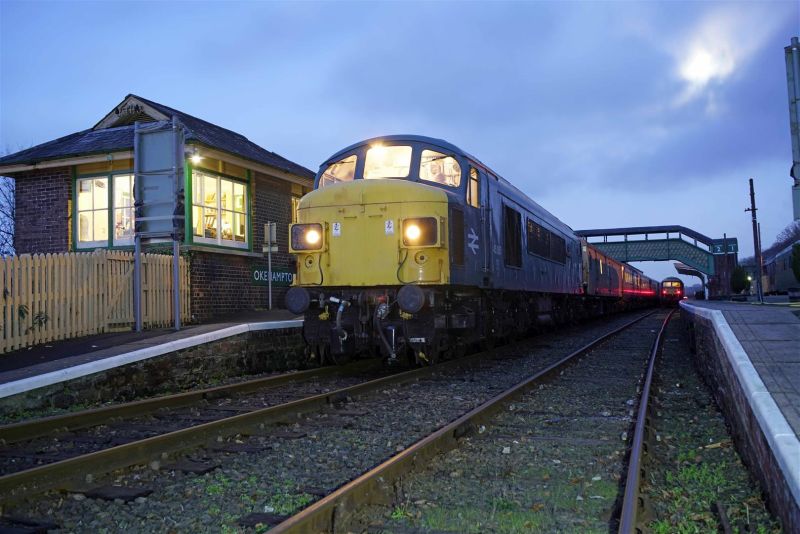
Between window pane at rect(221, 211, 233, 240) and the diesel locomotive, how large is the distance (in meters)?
5.57

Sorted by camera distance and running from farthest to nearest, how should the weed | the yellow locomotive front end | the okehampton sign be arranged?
1. the okehampton sign
2. the yellow locomotive front end
3. the weed

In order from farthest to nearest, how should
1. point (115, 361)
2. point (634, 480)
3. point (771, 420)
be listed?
point (115, 361) → point (634, 480) → point (771, 420)

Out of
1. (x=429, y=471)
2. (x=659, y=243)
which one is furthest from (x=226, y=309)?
(x=659, y=243)

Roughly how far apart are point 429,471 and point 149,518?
1.88 m

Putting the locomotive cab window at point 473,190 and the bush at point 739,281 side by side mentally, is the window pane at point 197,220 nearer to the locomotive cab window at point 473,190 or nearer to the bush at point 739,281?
the locomotive cab window at point 473,190

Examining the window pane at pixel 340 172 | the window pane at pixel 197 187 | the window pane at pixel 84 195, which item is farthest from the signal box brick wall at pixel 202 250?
the window pane at pixel 340 172

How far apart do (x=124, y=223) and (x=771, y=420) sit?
14.5 meters

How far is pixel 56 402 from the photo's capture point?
7.05 meters

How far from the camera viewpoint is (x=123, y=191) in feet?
49.3

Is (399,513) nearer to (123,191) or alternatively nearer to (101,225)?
(123,191)

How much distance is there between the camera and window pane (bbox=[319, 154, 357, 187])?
9930mm

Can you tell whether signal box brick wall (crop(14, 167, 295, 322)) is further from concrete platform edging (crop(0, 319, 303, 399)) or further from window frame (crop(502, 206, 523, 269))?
window frame (crop(502, 206, 523, 269))

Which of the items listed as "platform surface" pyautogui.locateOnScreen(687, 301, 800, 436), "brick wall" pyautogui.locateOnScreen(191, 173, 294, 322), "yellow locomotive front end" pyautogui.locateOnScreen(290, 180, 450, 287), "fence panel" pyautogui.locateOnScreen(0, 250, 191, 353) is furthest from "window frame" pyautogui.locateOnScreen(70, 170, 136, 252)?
"platform surface" pyautogui.locateOnScreen(687, 301, 800, 436)

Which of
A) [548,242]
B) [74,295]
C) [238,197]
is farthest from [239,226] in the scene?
[548,242]
